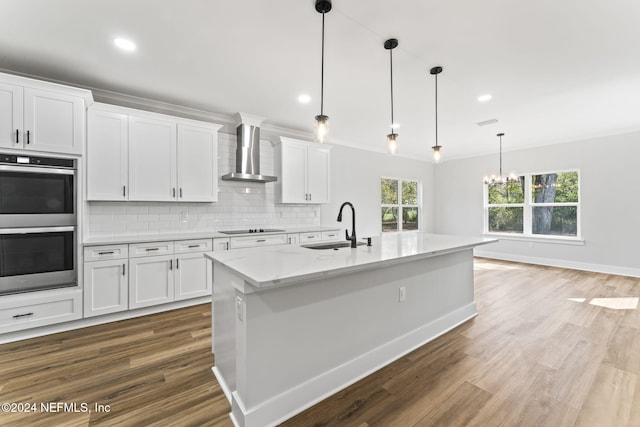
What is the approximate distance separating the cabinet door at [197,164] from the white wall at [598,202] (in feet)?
20.8

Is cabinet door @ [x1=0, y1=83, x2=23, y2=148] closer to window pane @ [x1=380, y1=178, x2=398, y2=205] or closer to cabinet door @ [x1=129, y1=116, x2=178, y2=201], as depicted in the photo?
cabinet door @ [x1=129, y1=116, x2=178, y2=201]

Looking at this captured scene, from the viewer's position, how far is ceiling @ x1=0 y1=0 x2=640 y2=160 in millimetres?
2014

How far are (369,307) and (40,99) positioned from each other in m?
3.55

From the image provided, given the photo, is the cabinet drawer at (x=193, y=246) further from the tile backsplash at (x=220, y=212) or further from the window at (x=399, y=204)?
the window at (x=399, y=204)

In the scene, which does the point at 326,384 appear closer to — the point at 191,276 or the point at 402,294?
the point at 402,294

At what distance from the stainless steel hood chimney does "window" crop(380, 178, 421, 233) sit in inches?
132

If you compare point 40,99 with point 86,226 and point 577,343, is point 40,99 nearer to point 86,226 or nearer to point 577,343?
point 86,226

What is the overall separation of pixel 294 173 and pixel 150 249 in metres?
2.34

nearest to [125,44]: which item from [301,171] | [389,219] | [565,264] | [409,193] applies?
[301,171]

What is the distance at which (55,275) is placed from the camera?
8.87ft

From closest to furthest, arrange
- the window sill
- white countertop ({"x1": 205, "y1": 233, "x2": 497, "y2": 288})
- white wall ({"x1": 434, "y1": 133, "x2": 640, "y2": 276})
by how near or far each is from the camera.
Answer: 1. white countertop ({"x1": 205, "y1": 233, "x2": 497, "y2": 288})
2. white wall ({"x1": 434, "y1": 133, "x2": 640, "y2": 276})
3. the window sill

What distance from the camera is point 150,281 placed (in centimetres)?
314

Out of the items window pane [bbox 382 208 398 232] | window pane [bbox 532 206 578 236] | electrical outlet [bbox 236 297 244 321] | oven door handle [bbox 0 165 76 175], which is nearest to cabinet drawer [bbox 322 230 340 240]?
window pane [bbox 382 208 398 232]

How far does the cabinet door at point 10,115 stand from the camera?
2453 millimetres
